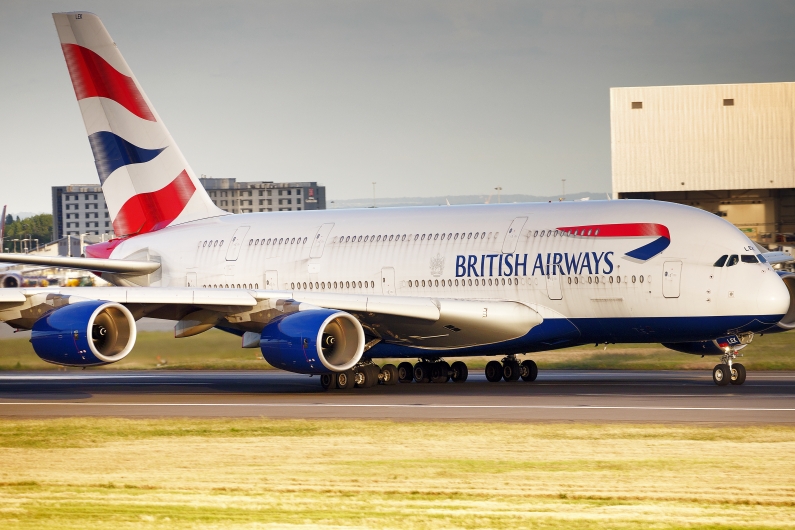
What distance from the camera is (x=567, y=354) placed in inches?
1452

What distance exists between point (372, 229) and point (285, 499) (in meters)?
17.3

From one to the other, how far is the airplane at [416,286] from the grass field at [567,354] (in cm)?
292

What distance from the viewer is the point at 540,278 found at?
83.1ft

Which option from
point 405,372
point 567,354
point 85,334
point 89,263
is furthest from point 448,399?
point 567,354

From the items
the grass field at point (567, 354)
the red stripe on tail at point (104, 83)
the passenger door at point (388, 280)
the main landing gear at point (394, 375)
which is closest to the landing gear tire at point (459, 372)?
the main landing gear at point (394, 375)

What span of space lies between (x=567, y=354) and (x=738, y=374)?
12.9 m

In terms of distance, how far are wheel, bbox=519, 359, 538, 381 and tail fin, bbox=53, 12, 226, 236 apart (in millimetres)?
9878

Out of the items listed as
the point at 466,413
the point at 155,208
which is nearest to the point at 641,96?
the point at 155,208

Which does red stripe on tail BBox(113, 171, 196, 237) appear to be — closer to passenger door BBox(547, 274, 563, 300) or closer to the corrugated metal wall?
passenger door BBox(547, 274, 563, 300)

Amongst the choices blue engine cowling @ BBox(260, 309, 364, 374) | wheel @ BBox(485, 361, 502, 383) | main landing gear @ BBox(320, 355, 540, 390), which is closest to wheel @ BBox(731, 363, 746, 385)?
main landing gear @ BBox(320, 355, 540, 390)

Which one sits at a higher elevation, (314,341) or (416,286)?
(416,286)

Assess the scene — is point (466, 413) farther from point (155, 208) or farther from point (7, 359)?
point (7, 359)

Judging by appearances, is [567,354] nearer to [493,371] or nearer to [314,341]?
[493,371]

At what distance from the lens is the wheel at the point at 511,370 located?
2845cm
